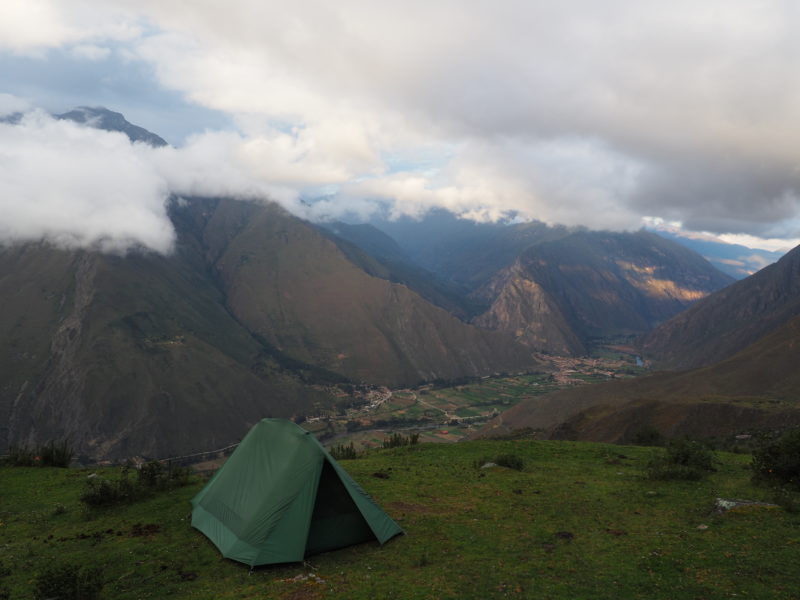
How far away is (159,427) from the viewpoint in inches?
5655

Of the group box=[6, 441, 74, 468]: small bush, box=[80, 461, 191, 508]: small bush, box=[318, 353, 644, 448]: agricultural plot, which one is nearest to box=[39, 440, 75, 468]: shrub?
box=[6, 441, 74, 468]: small bush

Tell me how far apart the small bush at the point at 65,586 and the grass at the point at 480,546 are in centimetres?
97

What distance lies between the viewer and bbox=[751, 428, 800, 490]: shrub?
20.0 m

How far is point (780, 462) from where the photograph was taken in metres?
20.5

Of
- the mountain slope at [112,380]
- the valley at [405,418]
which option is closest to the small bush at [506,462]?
the valley at [405,418]

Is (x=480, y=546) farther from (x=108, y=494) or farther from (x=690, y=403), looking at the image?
(x=690, y=403)

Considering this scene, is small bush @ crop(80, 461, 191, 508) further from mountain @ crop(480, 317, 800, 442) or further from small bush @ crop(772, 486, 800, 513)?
mountain @ crop(480, 317, 800, 442)

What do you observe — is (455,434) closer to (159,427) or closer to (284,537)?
(159,427)

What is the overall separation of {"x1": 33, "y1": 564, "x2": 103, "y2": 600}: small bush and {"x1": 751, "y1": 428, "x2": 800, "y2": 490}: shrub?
26409mm

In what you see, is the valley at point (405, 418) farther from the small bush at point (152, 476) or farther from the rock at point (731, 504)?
the rock at point (731, 504)

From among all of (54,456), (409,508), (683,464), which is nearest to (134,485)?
(54,456)

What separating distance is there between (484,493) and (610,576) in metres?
9.41

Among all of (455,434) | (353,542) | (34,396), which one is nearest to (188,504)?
(353,542)

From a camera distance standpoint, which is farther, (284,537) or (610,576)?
(284,537)
